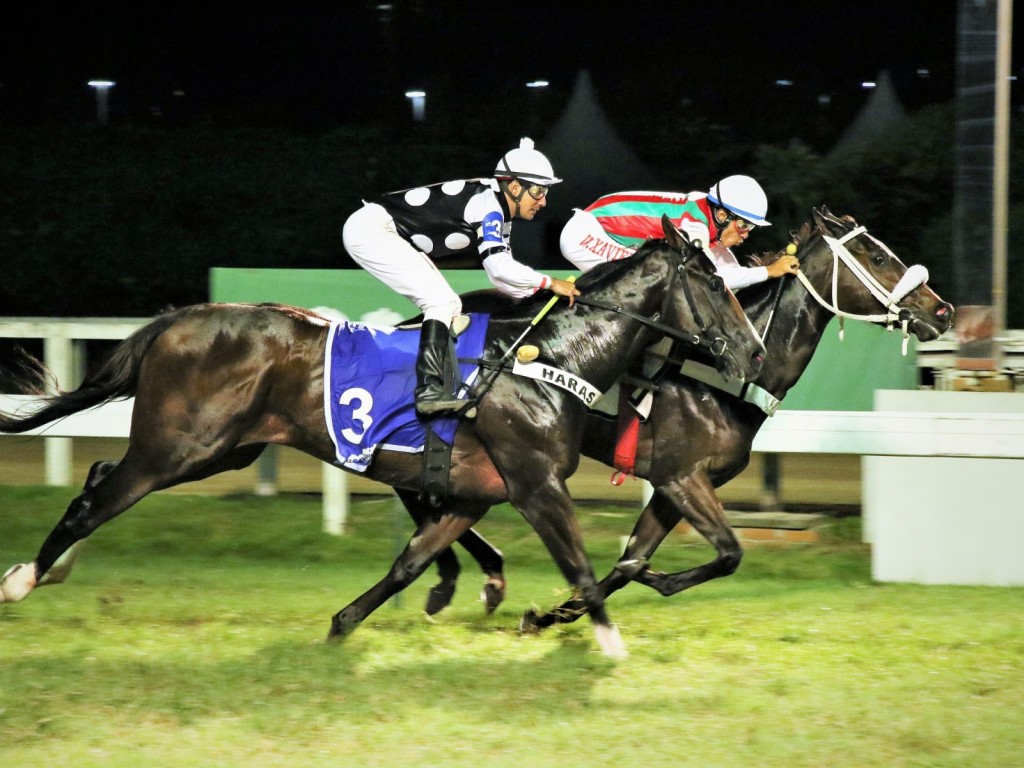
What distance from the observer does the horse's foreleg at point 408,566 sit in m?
5.51

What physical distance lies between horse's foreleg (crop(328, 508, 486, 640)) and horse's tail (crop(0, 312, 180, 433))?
48.4 inches

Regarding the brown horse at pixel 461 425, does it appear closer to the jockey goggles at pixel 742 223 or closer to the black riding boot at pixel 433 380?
the black riding boot at pixel 433 380

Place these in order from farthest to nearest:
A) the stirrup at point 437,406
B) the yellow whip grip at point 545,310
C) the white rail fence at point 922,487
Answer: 1. the white rail fence at point 922,487
2. the yellow whip grip at point 545,310
3. the stirrup at point 437,406

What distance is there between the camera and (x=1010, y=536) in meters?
6.60

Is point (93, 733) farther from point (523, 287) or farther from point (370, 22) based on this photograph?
point (370, 22)

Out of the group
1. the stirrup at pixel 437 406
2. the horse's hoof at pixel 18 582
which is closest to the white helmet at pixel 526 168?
the stirrup at pixel 437 406

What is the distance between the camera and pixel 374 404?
17.6 ft

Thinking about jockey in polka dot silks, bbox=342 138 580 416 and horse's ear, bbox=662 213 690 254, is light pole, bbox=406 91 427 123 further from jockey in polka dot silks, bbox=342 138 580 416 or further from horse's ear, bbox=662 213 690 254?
horse's ear, bbox=662 213 690 254

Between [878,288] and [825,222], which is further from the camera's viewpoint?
[825,222]

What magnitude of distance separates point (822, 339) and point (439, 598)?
2.91 m

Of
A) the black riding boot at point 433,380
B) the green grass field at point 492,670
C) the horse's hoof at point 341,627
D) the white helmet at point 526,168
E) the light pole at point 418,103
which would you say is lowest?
the green grass field at point 492,670

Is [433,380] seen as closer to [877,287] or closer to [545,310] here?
[545,310]

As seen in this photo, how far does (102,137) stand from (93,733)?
36.5ft

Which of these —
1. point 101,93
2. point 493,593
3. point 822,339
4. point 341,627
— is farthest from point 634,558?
point 101,93
